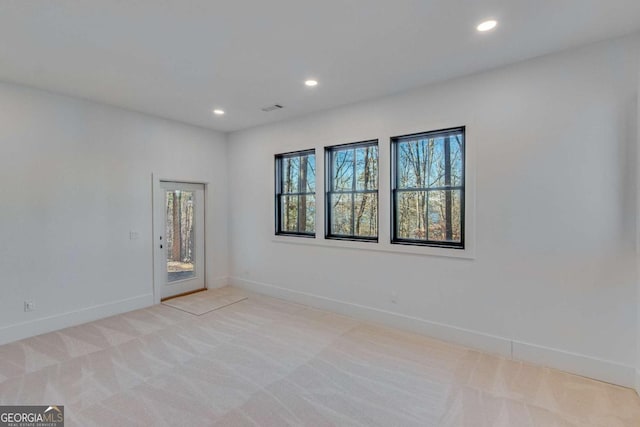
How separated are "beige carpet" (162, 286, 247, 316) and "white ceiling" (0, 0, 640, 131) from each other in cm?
298

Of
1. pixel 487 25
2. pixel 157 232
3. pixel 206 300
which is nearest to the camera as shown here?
pixel 487 25

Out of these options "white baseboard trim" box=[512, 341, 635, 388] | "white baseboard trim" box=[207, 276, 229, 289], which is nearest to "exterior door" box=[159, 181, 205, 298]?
"white baseboard trim" box=[207, 276, 229, 289]

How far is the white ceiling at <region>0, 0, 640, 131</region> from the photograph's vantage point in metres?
2.20

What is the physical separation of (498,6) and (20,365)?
5.09 m

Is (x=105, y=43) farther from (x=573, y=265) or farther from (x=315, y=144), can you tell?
(x=573, y=265)

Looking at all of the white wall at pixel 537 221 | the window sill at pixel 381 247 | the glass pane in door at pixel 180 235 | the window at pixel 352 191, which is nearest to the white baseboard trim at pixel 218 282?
the glass pane in door at pixel 180 235

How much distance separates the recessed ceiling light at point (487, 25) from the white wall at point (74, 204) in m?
4.44

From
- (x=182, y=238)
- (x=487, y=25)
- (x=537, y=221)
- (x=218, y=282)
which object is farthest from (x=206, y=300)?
(x=487, y=25)

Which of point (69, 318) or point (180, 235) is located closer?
point (69, 318)

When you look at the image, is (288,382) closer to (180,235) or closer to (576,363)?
(576,363)

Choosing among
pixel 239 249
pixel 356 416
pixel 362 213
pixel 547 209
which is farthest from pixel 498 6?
pixel 239 249

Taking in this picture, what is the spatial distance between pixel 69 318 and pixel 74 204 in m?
1.44

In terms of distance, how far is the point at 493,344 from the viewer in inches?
125

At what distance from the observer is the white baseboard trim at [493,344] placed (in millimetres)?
2648
